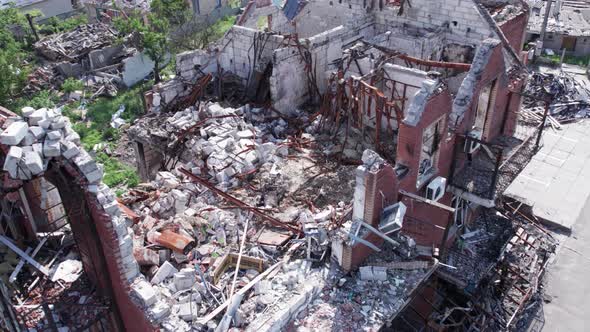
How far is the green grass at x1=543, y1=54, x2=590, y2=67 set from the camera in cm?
Answer: 3834

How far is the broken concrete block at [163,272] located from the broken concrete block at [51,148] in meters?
3.96

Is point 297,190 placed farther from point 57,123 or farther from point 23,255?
point 57,123

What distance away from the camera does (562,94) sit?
33.5 m

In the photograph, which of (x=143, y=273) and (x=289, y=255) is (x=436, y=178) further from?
(x=143, y=273)

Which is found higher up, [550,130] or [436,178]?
[436,178]

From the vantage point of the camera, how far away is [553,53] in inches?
1545

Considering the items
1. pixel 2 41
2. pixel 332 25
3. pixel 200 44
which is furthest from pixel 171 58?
pixel 332 25

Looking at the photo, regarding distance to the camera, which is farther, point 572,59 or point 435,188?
point 572,59

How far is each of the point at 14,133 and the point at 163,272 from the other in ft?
15.9

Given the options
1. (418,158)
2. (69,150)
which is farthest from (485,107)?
(69,150)

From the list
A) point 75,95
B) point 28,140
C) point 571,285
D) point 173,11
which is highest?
point 28,140

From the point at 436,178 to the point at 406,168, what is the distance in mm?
1536

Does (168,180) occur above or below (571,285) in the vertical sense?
above

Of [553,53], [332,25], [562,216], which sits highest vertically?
[332,25]
